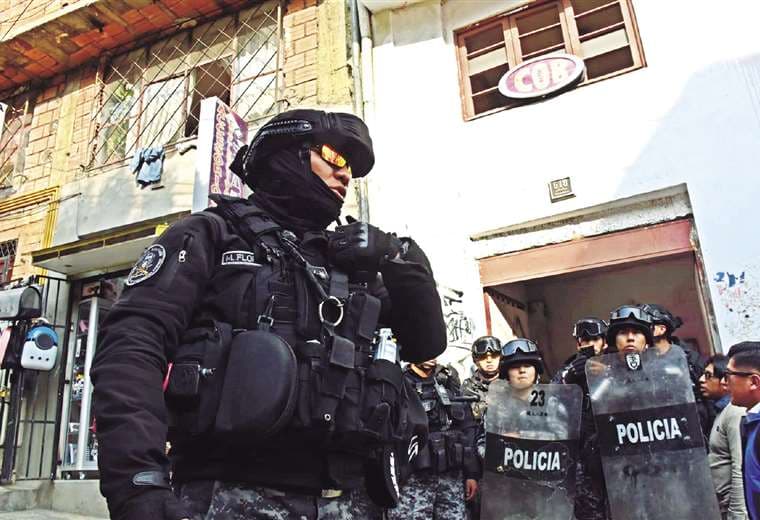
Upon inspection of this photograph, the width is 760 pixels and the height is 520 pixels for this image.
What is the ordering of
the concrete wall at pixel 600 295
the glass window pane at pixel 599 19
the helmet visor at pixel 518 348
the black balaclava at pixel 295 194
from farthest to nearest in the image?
the concrete wall at pixel 600 295 → the glass window pane at pixel 599 19 → the helmet visor at pixel 518 348 → the black balaclava at pixel 295 194

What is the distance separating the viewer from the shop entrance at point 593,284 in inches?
213

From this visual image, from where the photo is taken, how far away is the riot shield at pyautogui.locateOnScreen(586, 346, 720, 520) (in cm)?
325

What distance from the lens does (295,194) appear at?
1708 millimetres

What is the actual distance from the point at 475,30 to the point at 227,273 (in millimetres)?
6264

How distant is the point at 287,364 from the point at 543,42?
6175 mm

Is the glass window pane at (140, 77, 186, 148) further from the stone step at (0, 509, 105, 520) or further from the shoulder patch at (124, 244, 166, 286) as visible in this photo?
the shoulder patch at (124, 244, 166, 286)

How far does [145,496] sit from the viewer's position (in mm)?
1136

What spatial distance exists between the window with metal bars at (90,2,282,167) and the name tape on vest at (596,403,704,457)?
542 centimetres

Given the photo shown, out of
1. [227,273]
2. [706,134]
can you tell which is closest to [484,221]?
[706,134]

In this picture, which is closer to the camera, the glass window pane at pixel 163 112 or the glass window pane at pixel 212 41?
the glass window pane at pixel 163 112

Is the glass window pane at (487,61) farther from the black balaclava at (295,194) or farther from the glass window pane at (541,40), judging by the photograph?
the black balaclava at (295,194)

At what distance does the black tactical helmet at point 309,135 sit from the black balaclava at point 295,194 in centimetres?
3

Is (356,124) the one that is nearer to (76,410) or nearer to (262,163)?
(262,163)

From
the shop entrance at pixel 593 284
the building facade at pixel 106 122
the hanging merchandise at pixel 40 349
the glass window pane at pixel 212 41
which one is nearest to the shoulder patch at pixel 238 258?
the shop entrance at pixel 593 284
